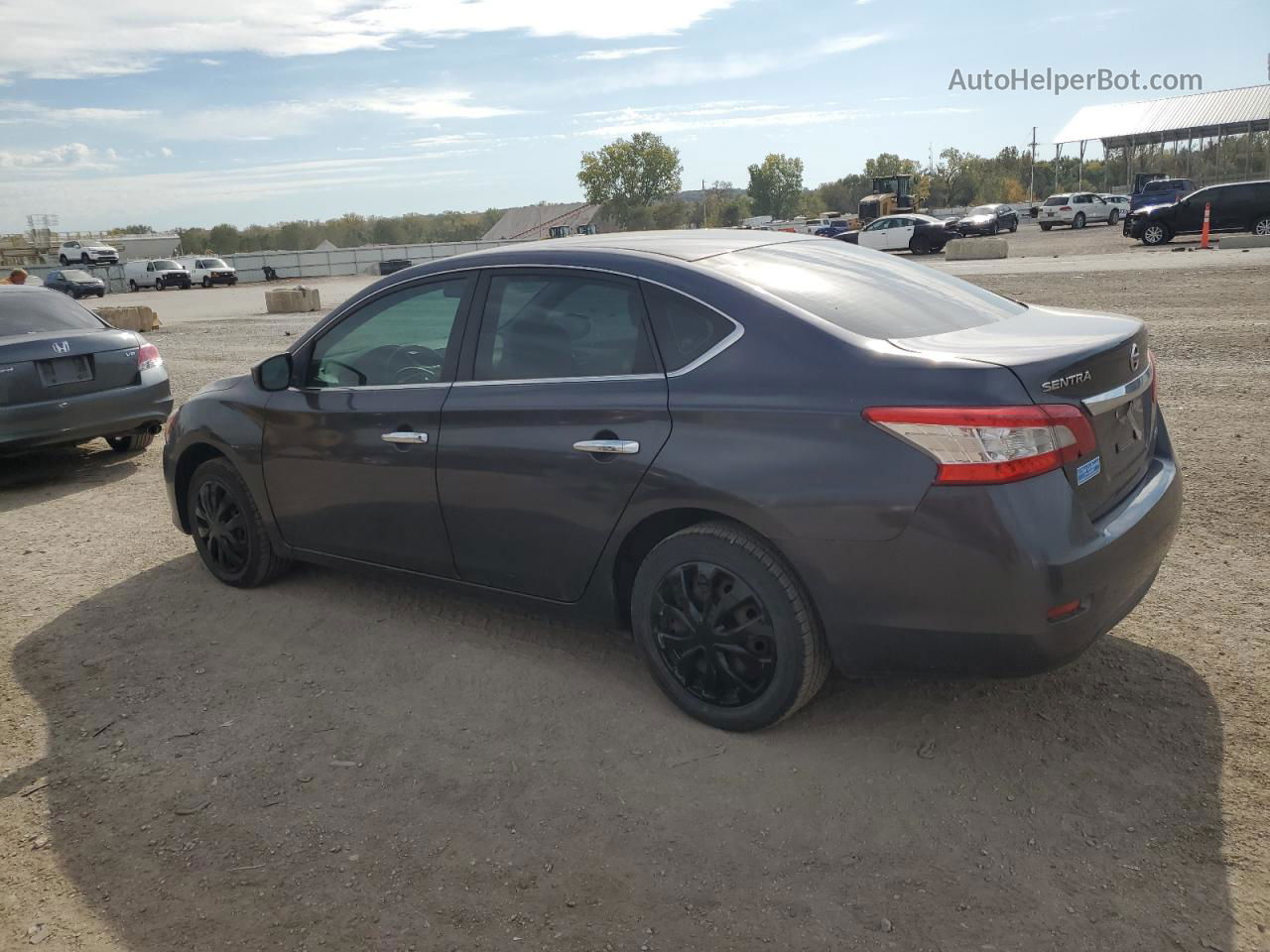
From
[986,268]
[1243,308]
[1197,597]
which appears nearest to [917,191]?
[986,268]

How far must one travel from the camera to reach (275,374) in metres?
4.77

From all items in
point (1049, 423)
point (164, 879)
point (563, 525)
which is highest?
point (1049, 423)

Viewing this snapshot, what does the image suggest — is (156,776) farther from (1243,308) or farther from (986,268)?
(986,268)

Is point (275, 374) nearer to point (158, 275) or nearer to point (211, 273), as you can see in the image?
point (211, 273)

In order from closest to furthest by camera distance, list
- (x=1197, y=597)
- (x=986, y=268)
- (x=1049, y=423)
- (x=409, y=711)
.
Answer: (x=1049, y=423) → (x=409, y=711) → (x=1197, y=597) → (x=986, y=268)

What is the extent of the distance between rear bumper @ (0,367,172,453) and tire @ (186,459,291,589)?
9.82ft

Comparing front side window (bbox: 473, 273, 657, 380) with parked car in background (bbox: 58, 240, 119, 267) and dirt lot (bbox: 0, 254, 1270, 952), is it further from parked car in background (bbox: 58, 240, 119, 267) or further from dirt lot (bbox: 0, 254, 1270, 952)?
parked car in background (bbox: 58, 240, 119, 267)

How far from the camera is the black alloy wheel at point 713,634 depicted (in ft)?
11.1

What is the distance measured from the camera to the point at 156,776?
11.8ft

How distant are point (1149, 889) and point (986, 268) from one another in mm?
23464

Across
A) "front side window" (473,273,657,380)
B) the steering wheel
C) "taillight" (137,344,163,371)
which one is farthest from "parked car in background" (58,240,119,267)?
"front side window" (473,273,657,380)

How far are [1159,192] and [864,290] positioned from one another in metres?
51.1

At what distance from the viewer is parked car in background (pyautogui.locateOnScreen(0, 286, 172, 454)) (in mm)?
7547

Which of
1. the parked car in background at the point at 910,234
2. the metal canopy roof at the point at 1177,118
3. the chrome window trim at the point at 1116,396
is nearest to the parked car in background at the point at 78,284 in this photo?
the parked car in background at the point at 910,234
